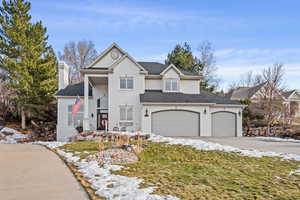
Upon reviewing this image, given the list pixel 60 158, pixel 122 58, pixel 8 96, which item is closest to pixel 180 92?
pixel 122 58

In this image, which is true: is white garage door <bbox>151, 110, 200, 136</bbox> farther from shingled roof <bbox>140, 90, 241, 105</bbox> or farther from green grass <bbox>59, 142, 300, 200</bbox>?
green grass <bbox>59, 142, 300, 200</bbox>

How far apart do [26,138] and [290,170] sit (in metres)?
23.1

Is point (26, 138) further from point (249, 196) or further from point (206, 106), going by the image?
point (249, 196)

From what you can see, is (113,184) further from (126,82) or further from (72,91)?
(72,91)

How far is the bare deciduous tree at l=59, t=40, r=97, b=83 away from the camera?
1502 inches

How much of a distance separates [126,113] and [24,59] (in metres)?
13.0

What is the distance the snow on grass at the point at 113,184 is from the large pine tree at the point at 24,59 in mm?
18457

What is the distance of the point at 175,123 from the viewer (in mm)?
18047

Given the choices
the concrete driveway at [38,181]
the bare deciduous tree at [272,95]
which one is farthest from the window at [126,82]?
the bare deciduous tree at [272,95]

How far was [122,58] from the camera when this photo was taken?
711 inches

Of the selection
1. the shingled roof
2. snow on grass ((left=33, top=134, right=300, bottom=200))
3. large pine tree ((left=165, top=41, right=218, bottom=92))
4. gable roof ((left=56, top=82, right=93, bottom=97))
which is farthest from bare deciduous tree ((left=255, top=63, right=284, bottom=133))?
gable roof ((left=56, top=82, right=93, bottom=97))

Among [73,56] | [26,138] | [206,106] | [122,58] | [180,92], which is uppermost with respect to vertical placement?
[73,56]

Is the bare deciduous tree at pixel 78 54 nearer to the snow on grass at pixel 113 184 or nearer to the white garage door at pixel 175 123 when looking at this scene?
the white garage door at pixel 175 123

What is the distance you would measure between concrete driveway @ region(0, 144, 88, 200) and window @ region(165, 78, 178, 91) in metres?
13.2
